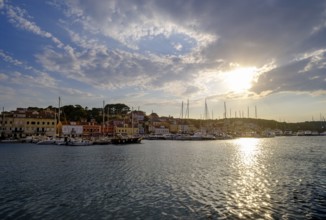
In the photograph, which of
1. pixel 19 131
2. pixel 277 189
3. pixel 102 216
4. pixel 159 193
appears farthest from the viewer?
pixel 19 131

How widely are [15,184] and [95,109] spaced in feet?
515

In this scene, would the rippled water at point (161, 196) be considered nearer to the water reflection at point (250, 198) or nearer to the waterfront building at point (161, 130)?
the water reflection at point (250, 198)

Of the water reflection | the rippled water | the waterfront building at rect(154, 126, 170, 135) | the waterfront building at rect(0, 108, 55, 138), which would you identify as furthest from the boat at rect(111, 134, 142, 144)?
the waterfront building at rect(154, 126, 170, 135)

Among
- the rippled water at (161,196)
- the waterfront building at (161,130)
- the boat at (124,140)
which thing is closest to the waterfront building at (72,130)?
the boat at (124,140)

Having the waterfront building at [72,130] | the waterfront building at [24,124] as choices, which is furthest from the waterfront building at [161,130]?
the waterfront building at [24,124]

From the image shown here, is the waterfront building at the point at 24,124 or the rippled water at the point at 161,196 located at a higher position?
the waterfront building at the point at 24,124

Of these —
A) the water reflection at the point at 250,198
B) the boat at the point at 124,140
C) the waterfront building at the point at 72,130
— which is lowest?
the water reflection at the point at 250,198

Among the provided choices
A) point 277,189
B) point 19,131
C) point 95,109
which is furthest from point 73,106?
point 277,189

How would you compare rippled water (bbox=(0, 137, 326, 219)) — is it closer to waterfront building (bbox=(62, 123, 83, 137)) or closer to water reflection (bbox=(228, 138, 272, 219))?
water reflection (bbox=(228, 138, 272, 219))

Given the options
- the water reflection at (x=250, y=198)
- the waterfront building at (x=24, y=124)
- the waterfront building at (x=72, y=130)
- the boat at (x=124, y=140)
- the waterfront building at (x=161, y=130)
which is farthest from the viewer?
the waterfront building at (x=161, y=130)

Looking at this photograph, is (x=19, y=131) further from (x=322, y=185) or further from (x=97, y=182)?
(x=322, y=185)

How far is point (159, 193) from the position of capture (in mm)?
20859

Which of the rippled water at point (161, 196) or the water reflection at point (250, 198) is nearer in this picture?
the rippled water at point (161, 196)

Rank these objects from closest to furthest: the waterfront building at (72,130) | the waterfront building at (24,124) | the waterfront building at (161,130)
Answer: the waterfront building at (24,124), the waterfront building at (72,130), the waterfront building at (161,130)
